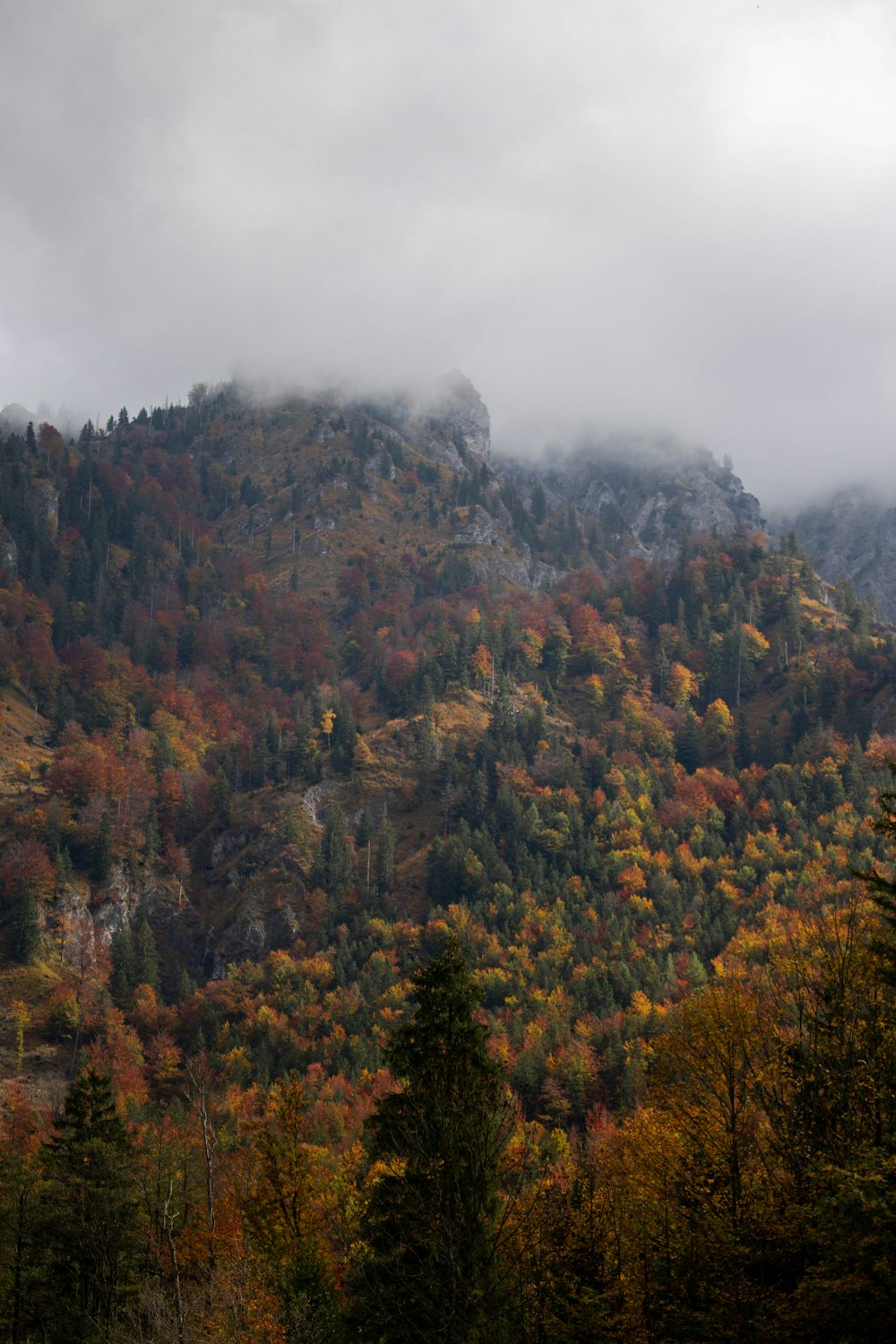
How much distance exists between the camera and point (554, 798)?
14975 cm

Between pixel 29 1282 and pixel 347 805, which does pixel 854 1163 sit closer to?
pixel 29 1282

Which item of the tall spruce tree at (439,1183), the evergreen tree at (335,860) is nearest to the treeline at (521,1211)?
the tall spruce tree at (439,1183)

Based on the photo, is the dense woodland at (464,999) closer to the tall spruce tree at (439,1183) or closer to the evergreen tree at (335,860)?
the tall spruce tree at (439,1183)

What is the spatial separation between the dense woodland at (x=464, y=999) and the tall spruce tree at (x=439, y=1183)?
0.13 metres

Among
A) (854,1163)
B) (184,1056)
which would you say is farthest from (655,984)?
(854,1163)

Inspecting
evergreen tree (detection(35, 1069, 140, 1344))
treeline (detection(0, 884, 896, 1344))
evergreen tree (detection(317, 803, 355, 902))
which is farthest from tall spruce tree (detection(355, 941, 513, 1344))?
evergreen tree (detection(317, 803, 355, 902))

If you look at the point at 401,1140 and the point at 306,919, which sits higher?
the point at 306,919

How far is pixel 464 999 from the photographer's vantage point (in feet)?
89.5

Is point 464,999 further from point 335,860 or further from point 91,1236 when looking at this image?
point 335,860

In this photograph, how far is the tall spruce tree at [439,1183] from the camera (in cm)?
2030

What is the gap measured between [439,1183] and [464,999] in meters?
6.58

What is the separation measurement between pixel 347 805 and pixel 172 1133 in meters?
83.4

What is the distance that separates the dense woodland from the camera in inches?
893

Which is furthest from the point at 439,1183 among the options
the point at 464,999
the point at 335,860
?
the point at 335,860
